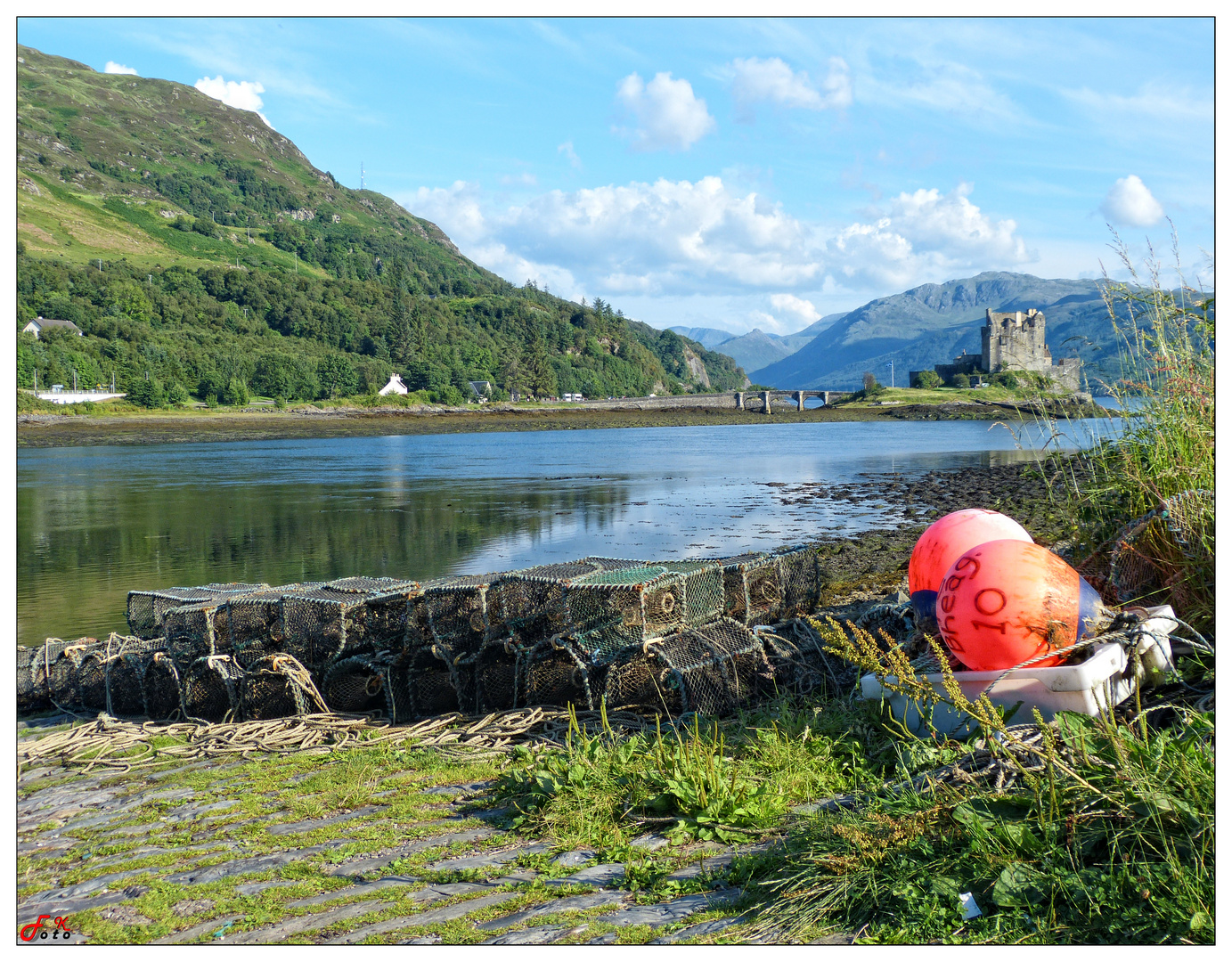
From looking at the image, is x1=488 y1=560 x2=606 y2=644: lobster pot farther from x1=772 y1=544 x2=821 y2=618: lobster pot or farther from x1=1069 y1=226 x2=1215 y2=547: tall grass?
x1=1069 y1=226 x2=1215 y2=547: tall grass

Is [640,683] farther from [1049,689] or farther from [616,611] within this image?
[1049,689]

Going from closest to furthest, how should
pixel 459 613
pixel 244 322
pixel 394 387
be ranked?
pixel 459 613 < pixel 394 387 < pixel 244 322

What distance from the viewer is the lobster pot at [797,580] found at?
728 centimetres

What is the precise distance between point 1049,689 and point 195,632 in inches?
240

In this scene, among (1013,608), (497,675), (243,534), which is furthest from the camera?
(243,534)

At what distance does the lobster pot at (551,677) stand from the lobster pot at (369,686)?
95cm

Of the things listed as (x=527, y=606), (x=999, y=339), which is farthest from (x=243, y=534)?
(x=999, y=339)

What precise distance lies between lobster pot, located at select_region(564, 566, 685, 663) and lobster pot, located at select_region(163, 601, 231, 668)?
2.98 meters

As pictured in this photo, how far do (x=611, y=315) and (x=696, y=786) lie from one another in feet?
610

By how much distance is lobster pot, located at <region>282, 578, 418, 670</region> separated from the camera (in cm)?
646

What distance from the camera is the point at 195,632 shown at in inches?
274

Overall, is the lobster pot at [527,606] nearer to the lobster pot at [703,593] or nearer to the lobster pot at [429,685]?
the lobster pot at [429,685]

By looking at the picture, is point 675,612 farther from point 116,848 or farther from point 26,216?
point 26,216

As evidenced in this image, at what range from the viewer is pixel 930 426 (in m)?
73.9
